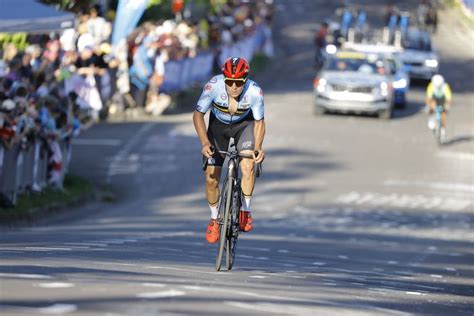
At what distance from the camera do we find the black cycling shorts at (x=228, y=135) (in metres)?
12.0

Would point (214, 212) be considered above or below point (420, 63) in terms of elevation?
below

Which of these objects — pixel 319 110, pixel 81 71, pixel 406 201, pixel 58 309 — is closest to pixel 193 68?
pixel 319 110

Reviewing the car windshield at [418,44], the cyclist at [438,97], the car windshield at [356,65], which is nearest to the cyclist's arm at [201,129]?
the cyclist at [438,97]

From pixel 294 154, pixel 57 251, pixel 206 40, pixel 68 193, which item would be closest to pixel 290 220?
pixel 68 193

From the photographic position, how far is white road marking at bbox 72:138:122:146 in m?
26.6

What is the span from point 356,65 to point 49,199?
1618cm

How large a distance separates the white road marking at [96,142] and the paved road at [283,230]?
82mm

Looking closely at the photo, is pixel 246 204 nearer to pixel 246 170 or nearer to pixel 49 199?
pixel 246 170

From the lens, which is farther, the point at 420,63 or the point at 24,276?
the point at 420,63

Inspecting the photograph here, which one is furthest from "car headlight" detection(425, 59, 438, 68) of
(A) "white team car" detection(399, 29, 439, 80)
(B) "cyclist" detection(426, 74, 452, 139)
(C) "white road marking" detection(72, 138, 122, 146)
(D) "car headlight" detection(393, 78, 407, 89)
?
(C) "white road marking" detection(72, 138, 122, 146)

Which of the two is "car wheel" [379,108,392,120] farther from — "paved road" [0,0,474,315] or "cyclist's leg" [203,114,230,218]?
"cyclist's leg" [203,114,230,218]

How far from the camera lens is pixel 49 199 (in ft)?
65.7

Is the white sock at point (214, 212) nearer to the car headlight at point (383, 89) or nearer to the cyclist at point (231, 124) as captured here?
the cyclist at point (231, 124)

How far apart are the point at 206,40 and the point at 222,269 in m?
27.8
